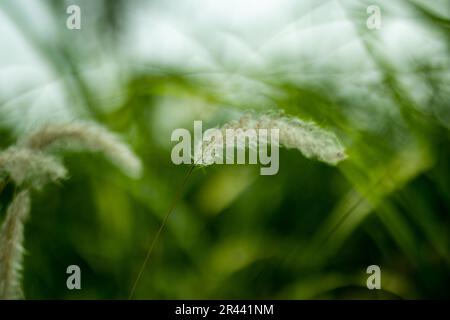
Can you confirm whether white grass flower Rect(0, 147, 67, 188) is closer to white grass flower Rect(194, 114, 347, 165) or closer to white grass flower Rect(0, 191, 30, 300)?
white grass flower Rect(0, 191, 30, 300)

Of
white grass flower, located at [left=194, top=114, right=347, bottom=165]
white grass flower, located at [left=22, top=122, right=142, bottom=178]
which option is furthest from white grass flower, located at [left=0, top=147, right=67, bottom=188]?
white grass flower, located at [left=194, top=114, right=347, bottom=165]

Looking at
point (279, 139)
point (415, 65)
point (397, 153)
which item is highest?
point (415, 65)

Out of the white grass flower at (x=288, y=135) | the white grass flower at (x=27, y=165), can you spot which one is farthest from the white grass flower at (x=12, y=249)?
the white grass flower at (x=288, y=135)

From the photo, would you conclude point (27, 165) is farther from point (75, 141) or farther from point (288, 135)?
point (288, 135)

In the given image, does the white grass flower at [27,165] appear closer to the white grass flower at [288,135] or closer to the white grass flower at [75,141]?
the white grass flower at [75,141]

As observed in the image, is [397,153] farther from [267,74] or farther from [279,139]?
[279,139]
